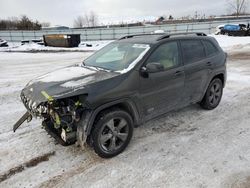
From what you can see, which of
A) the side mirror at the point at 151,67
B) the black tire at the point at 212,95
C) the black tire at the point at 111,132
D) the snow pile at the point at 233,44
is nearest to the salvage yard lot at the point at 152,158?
the black tire at the point at 111,132

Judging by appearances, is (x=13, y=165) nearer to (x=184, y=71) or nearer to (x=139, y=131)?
(x=139, y=131)

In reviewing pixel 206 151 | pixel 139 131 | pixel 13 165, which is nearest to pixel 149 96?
pixel 139 131

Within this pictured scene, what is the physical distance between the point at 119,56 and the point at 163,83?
93 cm

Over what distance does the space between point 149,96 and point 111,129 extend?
0.83 m

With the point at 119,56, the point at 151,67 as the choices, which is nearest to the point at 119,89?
the point at 151,67

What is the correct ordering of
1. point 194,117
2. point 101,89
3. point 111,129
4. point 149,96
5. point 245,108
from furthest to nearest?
point 245,108 < point 194,117 < point 149,96 < point 111,129 < point 101,89

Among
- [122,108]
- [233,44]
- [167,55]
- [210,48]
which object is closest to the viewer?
[122,108]

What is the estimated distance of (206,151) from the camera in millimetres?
3338

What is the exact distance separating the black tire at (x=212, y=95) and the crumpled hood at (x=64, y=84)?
2.45 metres

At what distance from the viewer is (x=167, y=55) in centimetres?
382

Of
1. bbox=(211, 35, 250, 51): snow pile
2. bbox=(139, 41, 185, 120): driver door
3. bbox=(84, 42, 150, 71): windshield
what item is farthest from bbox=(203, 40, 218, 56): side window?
bbox=(211, 35, 250, 51): snow pile

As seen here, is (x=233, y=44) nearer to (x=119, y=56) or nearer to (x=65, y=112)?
(x=119, y=56)

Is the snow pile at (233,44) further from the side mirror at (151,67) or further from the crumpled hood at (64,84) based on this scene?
the crumpled hood at (64,84)

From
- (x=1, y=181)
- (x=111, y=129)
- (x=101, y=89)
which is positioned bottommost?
(x=1, y=181)
